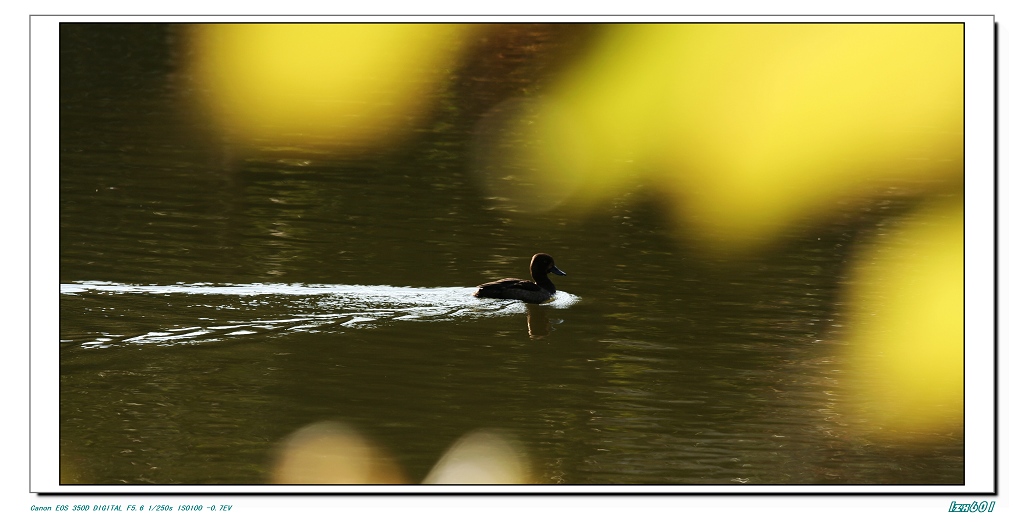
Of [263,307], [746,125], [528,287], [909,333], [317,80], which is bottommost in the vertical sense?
[909,333]

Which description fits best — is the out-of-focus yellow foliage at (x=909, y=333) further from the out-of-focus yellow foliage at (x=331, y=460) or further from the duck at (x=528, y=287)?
the out-of-focus yellow foliage at (x=331, y=460)

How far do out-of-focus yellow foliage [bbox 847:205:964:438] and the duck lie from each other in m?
3.31

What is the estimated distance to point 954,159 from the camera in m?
22.9

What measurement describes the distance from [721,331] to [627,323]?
0.95m

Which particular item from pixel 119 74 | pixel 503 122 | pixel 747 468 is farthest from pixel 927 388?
pixel 119 74

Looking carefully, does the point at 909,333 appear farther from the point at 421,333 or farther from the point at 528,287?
the point at 421,333

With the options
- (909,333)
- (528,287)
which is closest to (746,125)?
(528,287)
